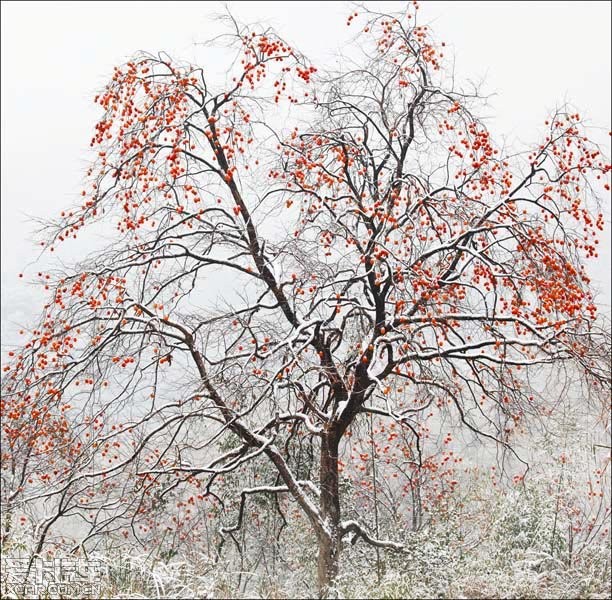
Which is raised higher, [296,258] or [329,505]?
[296,258]

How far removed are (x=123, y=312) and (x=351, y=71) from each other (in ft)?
12.4

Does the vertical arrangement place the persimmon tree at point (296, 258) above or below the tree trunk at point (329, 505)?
above

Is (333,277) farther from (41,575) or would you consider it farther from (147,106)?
(41,575)

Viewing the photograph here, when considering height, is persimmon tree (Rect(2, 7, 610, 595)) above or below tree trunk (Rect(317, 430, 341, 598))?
above

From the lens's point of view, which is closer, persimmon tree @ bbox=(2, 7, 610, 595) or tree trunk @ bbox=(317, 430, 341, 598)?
persimmon tree @ bbox=(2, 7, 610, 595)

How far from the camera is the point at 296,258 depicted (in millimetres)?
7199

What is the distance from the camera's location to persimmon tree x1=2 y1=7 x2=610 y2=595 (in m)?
6.57

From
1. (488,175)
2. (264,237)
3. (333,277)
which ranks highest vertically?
(488,175)

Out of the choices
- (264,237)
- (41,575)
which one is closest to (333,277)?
(264,237)

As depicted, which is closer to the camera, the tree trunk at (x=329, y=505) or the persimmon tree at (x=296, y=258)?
the persimmon tree at (x=296, y=258)

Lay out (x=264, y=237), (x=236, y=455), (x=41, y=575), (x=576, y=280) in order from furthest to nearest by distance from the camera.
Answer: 1. (x=236, y=455)
2. (x=264, y=237)
3. (x=576, y=280)
4. (x=41, y=575)

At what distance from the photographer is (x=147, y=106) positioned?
6.91 meters

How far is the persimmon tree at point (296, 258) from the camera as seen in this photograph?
6566 millimetres

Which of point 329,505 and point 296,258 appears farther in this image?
point 329,505
